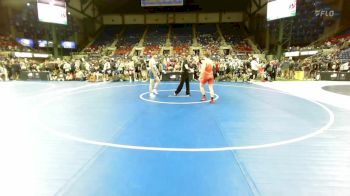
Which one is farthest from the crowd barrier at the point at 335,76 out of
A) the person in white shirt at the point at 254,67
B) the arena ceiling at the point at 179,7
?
the arena ceiling at the point at 179,7

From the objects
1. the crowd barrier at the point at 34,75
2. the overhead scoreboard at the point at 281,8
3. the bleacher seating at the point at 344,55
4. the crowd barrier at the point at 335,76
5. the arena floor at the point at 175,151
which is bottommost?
the arena floor at the point at 175,151

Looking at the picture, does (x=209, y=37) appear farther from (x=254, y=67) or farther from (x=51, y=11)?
(x=51, y=11)

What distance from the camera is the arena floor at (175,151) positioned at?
130 inches

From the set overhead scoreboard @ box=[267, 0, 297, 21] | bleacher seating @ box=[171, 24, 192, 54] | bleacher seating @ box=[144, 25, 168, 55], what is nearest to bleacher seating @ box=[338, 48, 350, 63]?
overhead scoreboard @ box=[267, 0, 297, 21]

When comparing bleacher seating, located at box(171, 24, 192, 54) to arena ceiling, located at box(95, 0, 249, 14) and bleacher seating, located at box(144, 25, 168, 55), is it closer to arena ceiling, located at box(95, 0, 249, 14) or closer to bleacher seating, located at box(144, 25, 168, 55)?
bleacher seating, located at box(144, 25, 168, 55)

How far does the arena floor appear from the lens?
10.9 ft

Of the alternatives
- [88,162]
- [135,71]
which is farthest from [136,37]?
[88,162]

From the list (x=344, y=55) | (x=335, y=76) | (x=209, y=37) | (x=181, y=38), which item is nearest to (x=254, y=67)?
(x=335, y=76)

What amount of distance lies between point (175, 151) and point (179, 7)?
4145cm

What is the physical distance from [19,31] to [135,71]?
27.7 m

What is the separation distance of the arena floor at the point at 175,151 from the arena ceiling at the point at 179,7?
1510 inches

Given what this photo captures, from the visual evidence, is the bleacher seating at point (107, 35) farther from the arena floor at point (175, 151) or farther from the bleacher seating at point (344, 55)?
the arena floor at point (175, 151)

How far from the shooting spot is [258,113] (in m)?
7.45

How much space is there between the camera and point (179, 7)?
42.3 m
